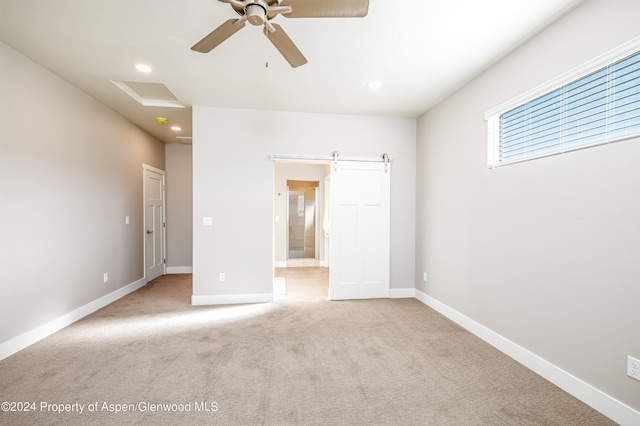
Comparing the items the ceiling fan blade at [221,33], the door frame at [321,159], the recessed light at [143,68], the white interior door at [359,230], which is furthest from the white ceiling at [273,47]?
the white interior door at [359,230]

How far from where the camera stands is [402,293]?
4.05 meters

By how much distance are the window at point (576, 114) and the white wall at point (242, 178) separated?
6.46 feet

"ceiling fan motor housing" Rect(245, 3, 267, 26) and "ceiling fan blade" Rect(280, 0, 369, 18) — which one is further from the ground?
"ceiling fan blade" Rect(280, 0, 369, 18)

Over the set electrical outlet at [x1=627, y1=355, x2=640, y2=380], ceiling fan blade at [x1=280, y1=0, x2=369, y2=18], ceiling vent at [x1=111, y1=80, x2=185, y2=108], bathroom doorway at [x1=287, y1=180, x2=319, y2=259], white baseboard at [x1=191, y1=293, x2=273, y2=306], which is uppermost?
ceiling vent at [x1=111, y1=80, x2=185, y2=108]

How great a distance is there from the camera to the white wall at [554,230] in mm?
1601

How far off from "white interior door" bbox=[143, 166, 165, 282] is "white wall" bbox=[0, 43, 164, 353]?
2.06ft

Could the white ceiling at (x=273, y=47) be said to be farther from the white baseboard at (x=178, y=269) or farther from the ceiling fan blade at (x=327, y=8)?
the white baseboard at (x=178, y=269)

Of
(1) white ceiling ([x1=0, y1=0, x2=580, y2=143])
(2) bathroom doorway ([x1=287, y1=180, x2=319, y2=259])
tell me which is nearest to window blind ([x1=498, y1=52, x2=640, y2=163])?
(1) white ceiling ([x1=0, y1=0, x2=580, y2=143])

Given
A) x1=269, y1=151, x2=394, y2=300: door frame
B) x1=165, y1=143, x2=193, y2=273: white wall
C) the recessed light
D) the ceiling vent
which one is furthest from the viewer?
x1=165, y1=143, x2=193, y2=273: white wall

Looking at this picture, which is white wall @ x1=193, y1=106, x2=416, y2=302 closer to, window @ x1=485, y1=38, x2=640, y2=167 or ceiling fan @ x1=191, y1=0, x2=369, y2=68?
window @ x1=485, y1=38, x2=640, y2=167

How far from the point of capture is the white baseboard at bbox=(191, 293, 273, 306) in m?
3.62

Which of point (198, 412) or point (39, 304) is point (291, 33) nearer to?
point (198, 412)

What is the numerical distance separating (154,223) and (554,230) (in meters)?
5.74

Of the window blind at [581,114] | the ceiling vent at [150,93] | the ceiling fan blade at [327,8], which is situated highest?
the ceiling vent at [150,93]
